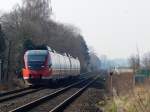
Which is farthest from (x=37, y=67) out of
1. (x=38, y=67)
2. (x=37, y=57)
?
(x=37, y=57)

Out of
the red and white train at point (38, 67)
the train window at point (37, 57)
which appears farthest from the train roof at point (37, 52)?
the train window at point (37, 57)

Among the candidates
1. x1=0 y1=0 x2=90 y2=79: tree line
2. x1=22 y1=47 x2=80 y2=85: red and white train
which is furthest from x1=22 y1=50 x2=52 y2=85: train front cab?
x1=0 y1=0 x2=90 y2=79: tree line

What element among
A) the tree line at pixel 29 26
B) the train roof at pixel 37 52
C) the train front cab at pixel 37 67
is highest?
the tree line at pixel 29 26

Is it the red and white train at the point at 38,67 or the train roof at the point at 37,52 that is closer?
the red and white train at the point at 38,67

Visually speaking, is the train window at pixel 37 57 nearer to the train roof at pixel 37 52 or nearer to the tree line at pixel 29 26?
the train roof at pixel 37 52

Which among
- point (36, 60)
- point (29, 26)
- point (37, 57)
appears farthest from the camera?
point (29, 26)

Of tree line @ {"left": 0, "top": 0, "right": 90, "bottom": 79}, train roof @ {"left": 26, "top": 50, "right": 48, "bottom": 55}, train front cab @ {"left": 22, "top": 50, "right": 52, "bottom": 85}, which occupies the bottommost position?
train front cab @ {"left": 22, "top": 50, "right": 52, "bottom": 85}

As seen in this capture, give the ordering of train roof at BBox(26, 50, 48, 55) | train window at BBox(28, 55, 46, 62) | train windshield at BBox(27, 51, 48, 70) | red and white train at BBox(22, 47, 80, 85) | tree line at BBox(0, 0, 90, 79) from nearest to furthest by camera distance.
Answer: red and white train at BBox(22, 47, 80, 85), train windshield at BBox(27, 51, 48, 70), train window at BBox(28, 55, 46, 62), train roof at BBox(26, 50, 48, 55), tree line at BBox(0, 0, 90, 79)

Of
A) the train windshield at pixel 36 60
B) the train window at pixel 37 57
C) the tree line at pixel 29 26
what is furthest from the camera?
the tree line at pixel 29 26

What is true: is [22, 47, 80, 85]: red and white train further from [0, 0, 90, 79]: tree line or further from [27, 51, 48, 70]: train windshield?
[0, 0, 90, 79]: tree line

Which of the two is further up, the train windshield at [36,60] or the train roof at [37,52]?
the train roof at [37,52]

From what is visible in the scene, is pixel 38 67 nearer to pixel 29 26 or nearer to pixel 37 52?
pixel 37 52

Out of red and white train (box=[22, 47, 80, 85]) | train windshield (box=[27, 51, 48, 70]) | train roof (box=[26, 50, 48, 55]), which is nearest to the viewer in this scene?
red and white train (box=[22, 47, 80, 85])

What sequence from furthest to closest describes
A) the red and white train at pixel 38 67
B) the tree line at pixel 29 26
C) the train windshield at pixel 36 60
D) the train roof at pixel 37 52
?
the tree line at pixel 29 26 → the train roof at pixel 37 52 → the train windshield at pixel 36 60 → the red and white train at pixel 38 67
